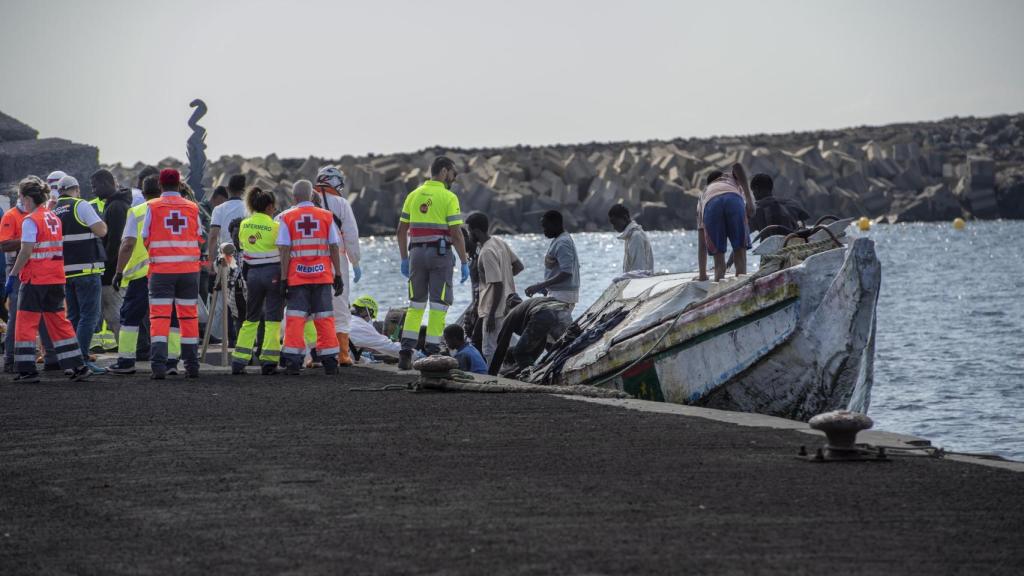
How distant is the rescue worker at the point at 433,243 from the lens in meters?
14.5

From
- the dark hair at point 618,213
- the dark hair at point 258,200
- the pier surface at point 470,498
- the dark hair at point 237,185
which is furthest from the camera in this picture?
the dark hair at point 618,213

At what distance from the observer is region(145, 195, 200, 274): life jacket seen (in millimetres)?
13758

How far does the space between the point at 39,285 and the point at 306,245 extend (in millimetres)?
2438

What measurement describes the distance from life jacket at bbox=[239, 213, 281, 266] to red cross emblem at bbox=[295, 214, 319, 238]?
369 mm

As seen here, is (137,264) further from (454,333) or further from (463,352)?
(463,352)

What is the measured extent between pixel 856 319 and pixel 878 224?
374 ft

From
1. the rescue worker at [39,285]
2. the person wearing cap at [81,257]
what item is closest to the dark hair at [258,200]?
the person wearing cap at [81,257]

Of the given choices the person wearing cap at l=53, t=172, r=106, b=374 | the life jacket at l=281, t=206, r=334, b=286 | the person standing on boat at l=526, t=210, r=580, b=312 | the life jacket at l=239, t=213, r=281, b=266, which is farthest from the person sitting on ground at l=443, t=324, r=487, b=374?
the person wearing cap at l=53, t=172, r=106, b=374

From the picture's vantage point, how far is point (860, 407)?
13.6 metres

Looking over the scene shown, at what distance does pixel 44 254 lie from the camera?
45.1 feet

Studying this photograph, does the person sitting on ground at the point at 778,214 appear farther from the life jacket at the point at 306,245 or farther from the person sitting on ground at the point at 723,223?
the life jacket at the point at 306,245

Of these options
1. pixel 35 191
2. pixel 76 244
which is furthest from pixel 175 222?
pixel 76 244

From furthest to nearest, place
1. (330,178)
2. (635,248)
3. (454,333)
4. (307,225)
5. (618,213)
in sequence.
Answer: (618,213) → (635,248) → (454,333) → (330,178) → (307,225)

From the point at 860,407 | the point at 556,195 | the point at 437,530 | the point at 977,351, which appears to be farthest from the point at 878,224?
the point at 437,530
